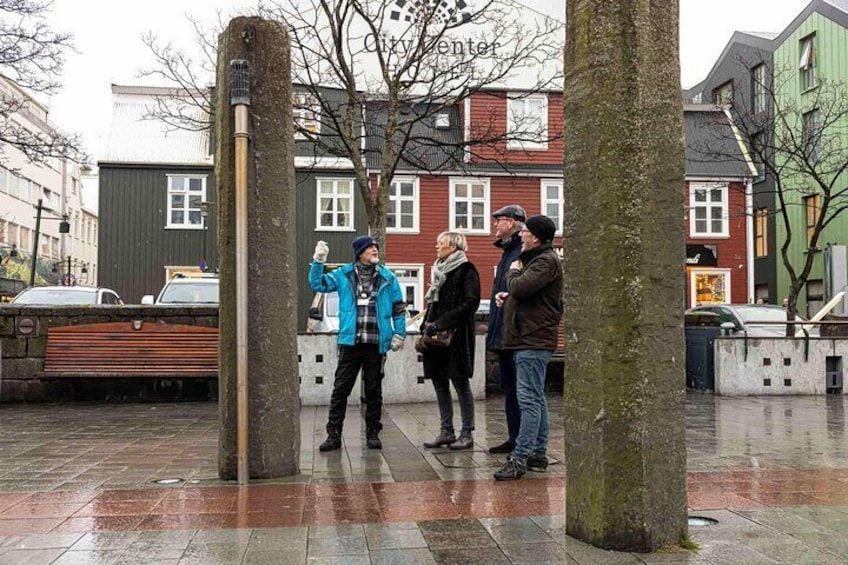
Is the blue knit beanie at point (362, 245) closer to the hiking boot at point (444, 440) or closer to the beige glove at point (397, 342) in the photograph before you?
the beige glove at point (397, 342)

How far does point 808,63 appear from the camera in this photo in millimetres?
34406

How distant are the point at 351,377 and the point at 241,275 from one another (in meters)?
1.90

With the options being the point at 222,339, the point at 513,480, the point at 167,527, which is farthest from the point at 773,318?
the point at 167,527

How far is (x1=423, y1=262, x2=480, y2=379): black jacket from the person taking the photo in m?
7.29

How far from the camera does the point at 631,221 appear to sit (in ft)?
14.0

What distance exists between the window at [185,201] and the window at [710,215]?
19.6m

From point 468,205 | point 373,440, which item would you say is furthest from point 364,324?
point 468,205

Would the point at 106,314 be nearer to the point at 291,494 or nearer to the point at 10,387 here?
the point at 10,387

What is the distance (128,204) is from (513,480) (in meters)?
28.5

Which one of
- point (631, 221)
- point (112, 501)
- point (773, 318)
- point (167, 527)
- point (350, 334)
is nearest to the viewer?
point (631, 221)

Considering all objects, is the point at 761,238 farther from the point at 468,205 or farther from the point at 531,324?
the point at 531,324

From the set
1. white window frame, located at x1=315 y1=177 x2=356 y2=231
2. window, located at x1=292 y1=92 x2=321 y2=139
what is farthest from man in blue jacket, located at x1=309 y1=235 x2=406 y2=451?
white window frame, located at x1=315 y1=177 x2=356 y2=231

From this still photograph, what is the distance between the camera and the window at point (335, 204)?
105 ft

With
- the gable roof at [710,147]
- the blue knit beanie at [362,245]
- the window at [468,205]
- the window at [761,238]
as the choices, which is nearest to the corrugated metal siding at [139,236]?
the window at [468,205]
